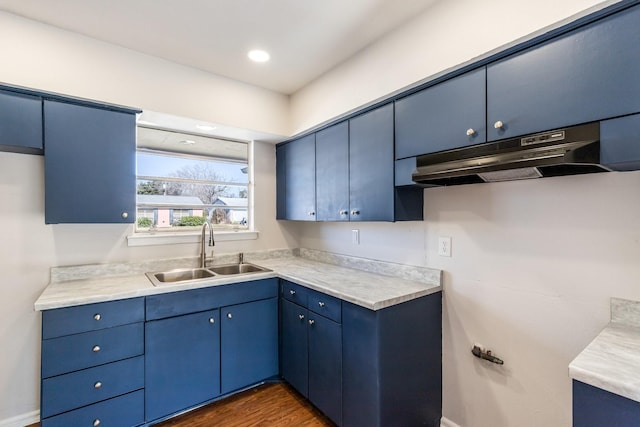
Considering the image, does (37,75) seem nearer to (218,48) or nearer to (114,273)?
(218,48)

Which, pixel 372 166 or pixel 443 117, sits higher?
pixel 443 117

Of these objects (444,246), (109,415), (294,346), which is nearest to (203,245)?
(294,346)

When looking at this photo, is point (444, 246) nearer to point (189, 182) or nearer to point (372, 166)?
point (372, 166)

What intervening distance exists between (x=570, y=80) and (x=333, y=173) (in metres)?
1.54

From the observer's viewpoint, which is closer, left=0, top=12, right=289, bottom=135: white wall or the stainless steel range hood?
the stainless steel range hood

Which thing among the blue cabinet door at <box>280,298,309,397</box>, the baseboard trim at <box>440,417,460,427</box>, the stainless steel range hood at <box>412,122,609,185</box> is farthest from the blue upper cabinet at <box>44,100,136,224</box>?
the baseboard trim at <box>440,417,460,427</box>

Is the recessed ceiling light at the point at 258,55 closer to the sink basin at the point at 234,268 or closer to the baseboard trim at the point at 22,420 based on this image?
the sink basin at the point at 234,268

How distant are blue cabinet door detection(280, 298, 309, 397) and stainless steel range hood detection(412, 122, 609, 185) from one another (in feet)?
4.44

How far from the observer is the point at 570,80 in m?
1.20

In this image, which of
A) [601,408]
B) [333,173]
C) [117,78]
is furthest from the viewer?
[333,173]

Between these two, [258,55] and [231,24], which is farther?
[258,55]

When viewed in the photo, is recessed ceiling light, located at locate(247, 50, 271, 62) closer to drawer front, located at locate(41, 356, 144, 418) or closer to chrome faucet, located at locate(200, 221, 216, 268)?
chrome faucet, located at locate(200, 221, 216, 268)

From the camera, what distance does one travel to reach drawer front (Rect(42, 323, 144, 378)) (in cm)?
165

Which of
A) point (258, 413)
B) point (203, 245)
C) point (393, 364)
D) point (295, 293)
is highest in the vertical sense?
point (203, 245)
